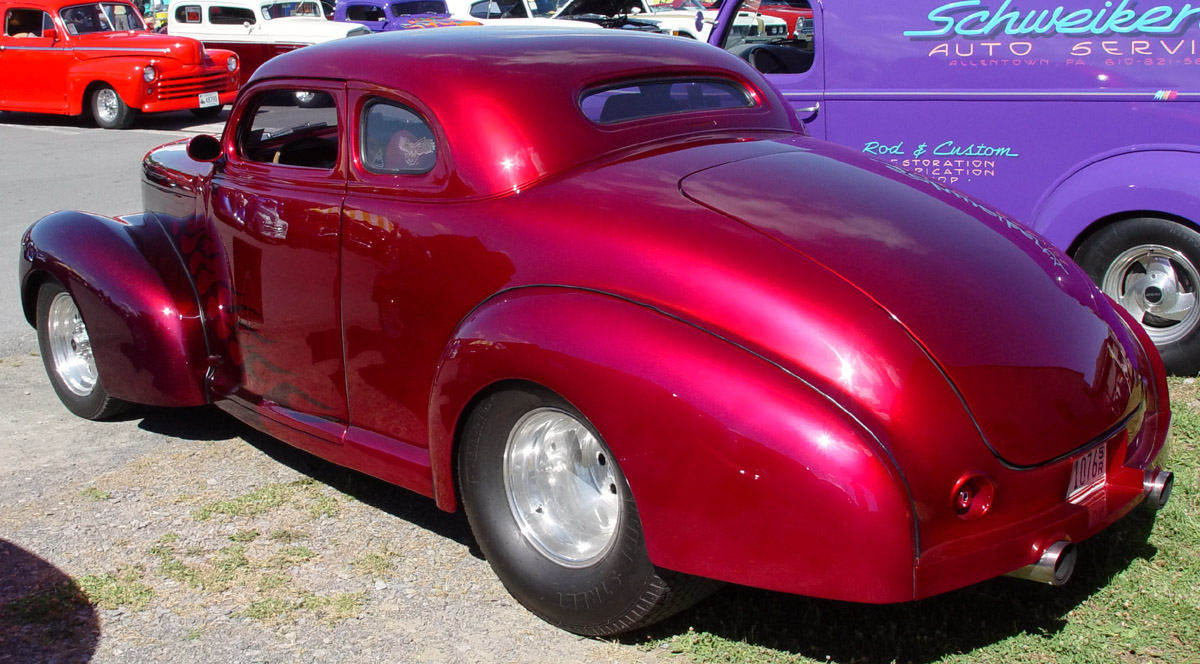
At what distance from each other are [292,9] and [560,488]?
17423mm

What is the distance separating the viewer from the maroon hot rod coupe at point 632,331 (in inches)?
106

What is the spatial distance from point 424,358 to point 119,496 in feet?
5.33

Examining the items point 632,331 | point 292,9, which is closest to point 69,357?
point 632,331

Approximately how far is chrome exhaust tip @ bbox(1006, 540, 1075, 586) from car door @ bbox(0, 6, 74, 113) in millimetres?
15583

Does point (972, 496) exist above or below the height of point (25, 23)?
below

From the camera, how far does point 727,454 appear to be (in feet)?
8.82

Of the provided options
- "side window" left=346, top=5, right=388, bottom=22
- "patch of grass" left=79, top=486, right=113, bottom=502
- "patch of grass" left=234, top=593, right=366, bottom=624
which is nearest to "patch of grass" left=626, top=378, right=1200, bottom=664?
"patch of grass" left=234, top=593, right=366, bottom=624

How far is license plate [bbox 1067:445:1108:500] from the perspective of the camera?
291 centimetres

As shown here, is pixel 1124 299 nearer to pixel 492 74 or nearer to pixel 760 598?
pixel 760 598

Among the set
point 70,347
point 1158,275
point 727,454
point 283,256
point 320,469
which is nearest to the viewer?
point 727,454

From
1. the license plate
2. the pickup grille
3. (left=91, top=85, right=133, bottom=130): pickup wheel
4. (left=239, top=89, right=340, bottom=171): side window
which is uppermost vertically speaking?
(left=239, top=89, right=340, bottom=171): side window

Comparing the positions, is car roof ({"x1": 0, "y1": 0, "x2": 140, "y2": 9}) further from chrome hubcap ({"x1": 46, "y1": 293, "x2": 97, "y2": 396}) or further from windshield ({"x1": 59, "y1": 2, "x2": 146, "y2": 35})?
chrome hubcap ({"x1": 46, "y1": 293, "x2": 97, "y2": 396})

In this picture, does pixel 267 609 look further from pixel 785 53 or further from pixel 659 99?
pixel 785 53

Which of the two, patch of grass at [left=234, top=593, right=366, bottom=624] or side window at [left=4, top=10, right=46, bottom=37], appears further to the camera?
side window at [left=4, top=10, right=46, bottom=37]
